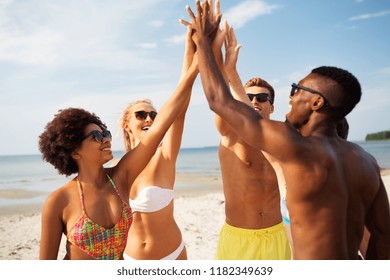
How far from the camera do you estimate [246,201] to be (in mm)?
3605

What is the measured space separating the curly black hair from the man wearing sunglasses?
1350 millimetres

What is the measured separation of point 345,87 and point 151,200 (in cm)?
207

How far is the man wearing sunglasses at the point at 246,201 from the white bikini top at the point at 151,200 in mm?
637

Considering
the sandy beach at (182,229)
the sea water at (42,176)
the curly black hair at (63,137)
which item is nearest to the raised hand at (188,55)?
the curly black hair at (63,137)

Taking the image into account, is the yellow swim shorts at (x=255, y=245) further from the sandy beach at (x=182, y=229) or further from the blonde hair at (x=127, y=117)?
the sandy beach at (x=182, y=229)

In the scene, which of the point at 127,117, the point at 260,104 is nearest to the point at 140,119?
the point at 127,117

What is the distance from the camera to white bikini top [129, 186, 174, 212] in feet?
11.6

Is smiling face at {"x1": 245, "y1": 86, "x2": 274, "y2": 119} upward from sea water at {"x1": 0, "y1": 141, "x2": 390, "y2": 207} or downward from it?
upward

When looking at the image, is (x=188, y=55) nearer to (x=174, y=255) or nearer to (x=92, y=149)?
(x=92, y=149)

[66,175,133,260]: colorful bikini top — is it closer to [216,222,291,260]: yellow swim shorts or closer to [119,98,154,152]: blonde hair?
[216,222,291,260]: yellow swim shorts

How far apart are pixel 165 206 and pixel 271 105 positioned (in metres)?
1.83

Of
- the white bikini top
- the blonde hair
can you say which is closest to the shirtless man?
the white bikini top
